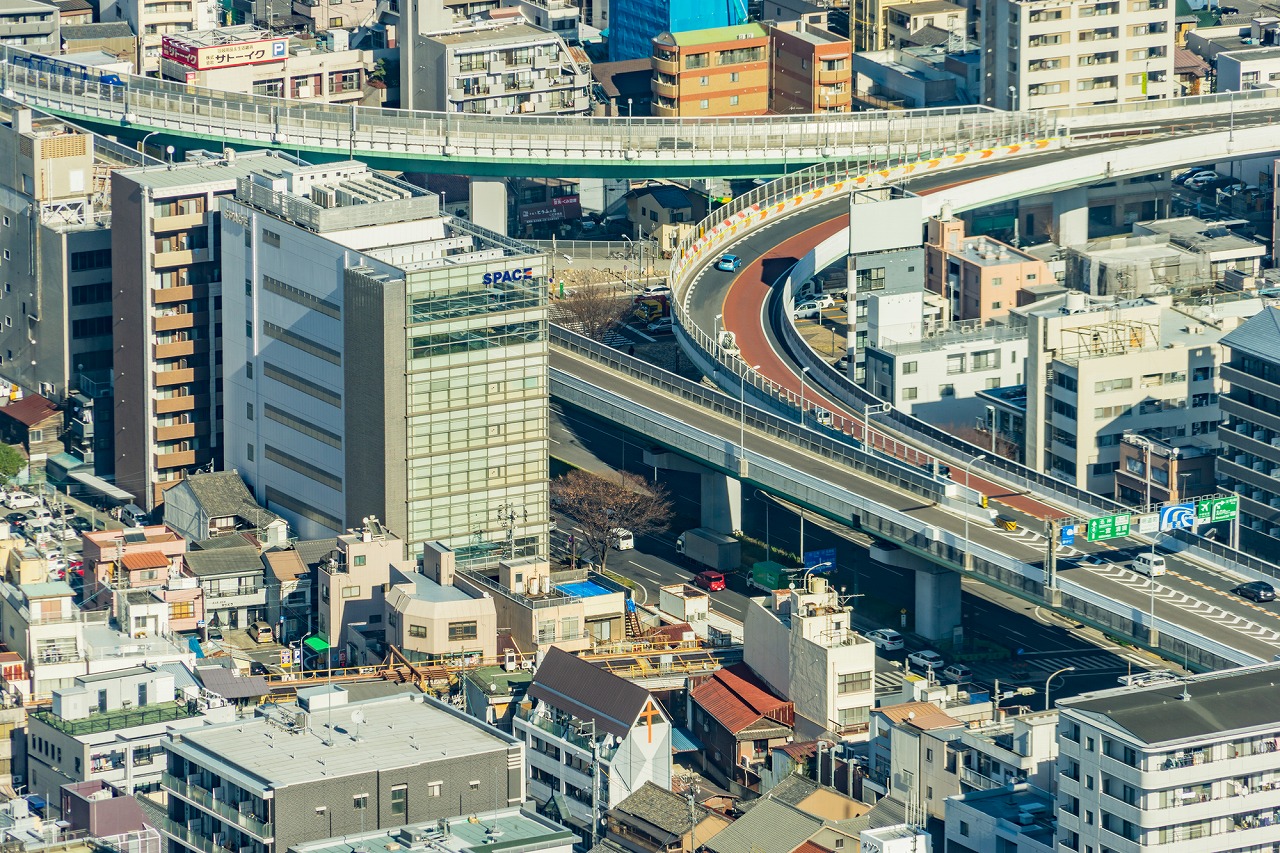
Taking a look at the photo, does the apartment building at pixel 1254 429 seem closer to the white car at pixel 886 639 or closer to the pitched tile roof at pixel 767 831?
the white car at pixel 886 639

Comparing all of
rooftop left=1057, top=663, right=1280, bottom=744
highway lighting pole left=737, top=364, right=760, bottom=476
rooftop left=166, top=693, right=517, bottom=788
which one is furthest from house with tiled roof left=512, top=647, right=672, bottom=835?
highway lighting pole left=737, top=364, right=760, bottom=476

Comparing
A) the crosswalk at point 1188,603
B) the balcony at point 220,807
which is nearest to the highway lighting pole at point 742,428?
the crosswalk at point 1188,603

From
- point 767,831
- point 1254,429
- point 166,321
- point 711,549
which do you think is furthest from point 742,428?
point 767,831

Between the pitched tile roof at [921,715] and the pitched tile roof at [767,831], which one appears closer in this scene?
the pitched tile roof at [767,831]

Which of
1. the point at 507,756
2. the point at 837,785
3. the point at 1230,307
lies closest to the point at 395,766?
the point at 507,756

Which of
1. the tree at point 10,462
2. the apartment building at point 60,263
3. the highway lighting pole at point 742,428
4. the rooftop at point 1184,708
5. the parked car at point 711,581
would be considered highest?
the apartment building at point 60,263

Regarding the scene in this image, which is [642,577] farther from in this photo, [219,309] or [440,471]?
[219,309]
